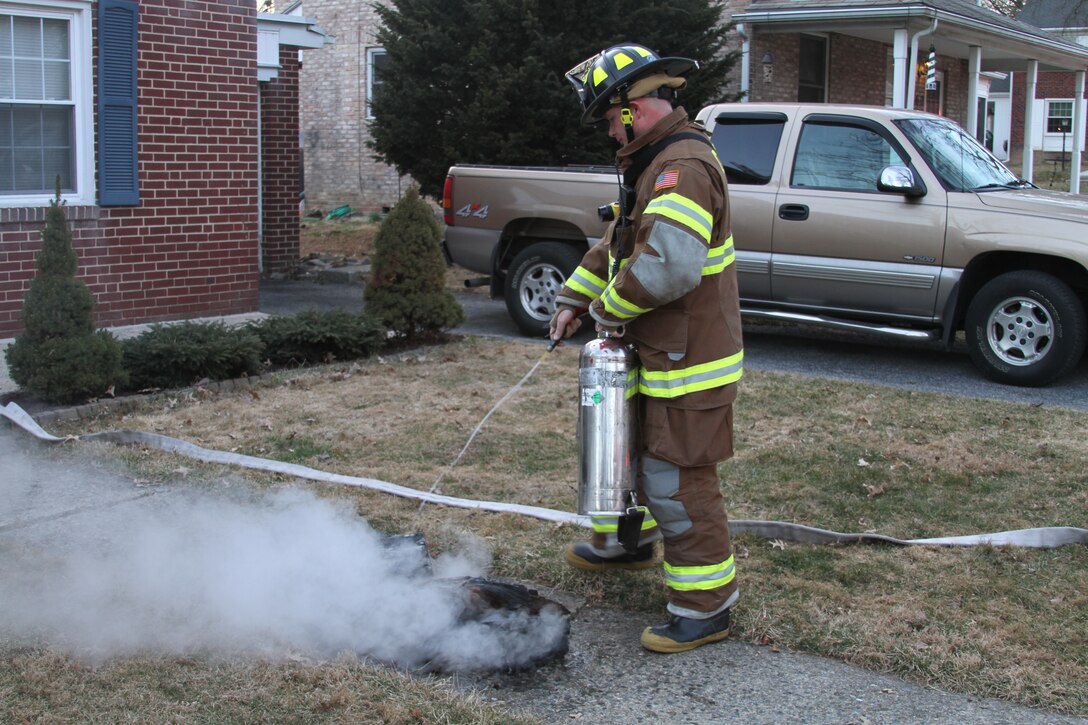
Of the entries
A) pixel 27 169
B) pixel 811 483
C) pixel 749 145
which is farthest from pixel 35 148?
pixel 811 483

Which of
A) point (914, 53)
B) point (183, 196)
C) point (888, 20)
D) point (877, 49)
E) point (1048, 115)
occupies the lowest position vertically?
point (183, 196)

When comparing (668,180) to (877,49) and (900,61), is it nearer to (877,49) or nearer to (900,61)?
(900,61)

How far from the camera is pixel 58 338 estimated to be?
22.6 ft

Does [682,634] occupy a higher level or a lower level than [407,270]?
lower

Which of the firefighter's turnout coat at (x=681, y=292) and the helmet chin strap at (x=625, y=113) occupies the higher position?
the helmet chin strap at (x=625, y=113)

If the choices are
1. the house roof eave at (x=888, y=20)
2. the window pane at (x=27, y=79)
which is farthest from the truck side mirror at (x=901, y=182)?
the house roof eave at (x=888, y=20)

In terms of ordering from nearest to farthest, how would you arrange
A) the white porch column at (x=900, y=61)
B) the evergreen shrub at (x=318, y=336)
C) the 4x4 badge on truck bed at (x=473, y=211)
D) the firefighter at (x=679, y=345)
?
1. the firefighter at (x=679, y=345)
2. the evergreen shrub at (x=318, y=336)
3. the 4x4 badge on truck bed at (x=473, y=211)
4. the white porch column at (x=900, y=61)

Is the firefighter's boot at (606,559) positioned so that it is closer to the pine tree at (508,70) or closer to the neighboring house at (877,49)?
the pine tree at (508,70)

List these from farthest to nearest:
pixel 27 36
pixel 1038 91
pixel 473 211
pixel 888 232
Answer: pixel 1038 91 → pixel 473 211 → pixel 27 36 → pixel 888 232

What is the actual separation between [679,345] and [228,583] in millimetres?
1864

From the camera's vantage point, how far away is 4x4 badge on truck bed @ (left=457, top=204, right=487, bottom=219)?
10.1 meters

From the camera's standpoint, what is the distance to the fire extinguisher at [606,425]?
393cm

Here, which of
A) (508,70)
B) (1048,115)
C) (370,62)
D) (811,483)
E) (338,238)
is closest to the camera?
(811,483)

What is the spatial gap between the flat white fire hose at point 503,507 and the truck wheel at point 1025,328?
11.0 ft
